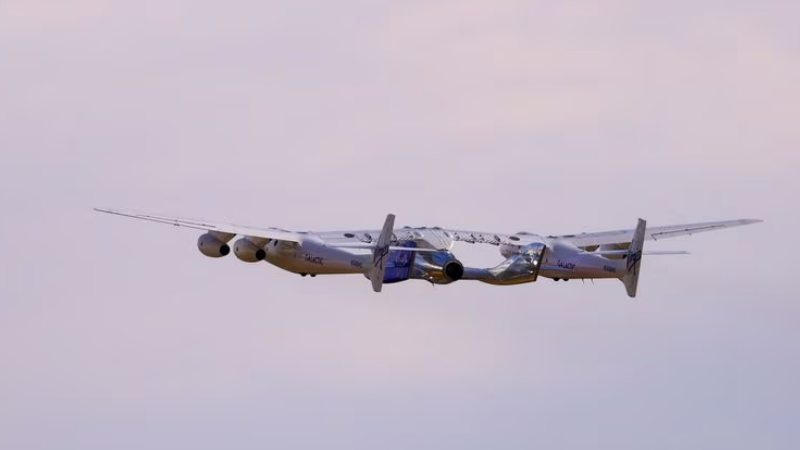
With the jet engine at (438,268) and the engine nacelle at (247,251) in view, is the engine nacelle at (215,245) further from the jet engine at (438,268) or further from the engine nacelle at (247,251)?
the jet engine at (438,268)

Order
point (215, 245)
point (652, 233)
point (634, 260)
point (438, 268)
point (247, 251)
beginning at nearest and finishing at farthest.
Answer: point (438, 268) < point (215, 245) < point (634, 260) < point (247, 251) < point (652, 233)

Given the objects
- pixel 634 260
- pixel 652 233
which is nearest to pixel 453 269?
pixel 634 260

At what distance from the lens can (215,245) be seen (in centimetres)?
15625

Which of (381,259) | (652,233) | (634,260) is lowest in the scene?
(381,259)

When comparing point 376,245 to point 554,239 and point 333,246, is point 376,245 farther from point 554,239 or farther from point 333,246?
point 554,239

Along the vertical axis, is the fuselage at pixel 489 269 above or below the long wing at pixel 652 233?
below

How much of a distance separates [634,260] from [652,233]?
11057 millimetres

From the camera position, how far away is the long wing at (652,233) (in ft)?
541

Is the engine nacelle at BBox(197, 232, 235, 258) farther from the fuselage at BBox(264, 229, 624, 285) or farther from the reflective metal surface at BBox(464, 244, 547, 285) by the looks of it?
the reflective metal surface at BBox(464, 244, 547, 285)

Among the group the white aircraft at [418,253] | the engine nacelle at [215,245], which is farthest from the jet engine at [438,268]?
the engine nacelle at [215,245]

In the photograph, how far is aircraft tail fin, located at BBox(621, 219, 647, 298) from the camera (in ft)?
515

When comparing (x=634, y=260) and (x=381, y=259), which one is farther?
(x=634, y=260)

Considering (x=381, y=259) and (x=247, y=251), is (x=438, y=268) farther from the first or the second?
(x=247, y=251)

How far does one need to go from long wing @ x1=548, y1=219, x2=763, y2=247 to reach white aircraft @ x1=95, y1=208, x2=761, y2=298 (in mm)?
1432
